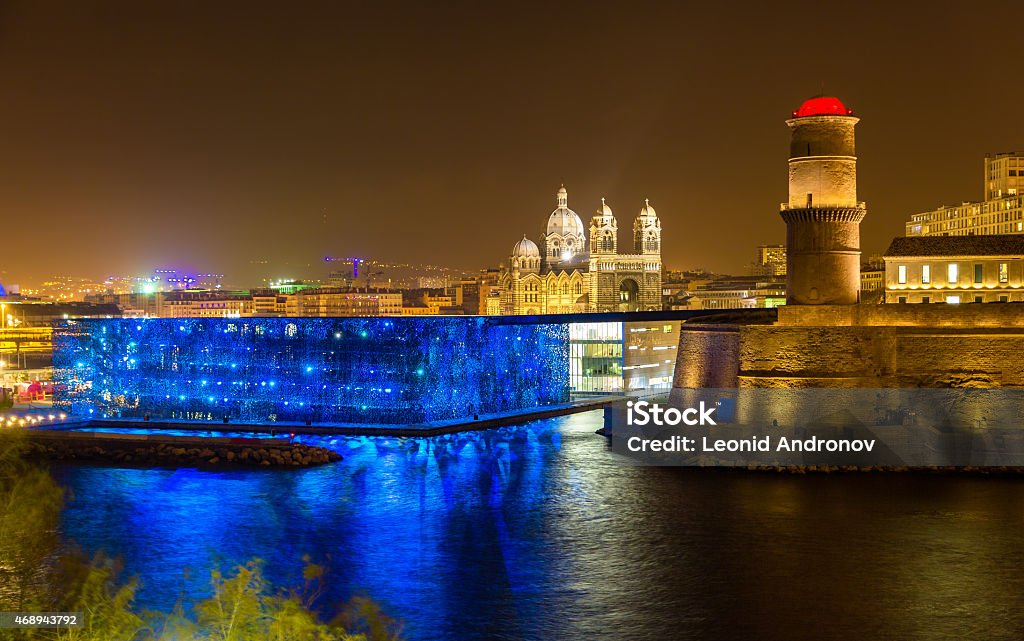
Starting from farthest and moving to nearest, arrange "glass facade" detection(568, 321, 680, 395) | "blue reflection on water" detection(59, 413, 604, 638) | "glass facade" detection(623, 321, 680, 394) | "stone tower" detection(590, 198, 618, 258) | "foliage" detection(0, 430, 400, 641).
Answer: "stone tower" detection(590, 198, 618, 258)
"glass facade" detection(623, 321, 680, 394)
"glass facade" detection(568, 321, 680, 395)
"blue reflection on water" detection(59, 413, 604, 638)
"foliage" detection(0, 430, 400, 641)

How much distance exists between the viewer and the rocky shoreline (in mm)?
25375

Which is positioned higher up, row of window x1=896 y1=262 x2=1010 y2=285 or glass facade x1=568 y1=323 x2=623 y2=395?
row of window x1=896 y1=262 x2=1010 y2=285

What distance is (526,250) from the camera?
71.6 m

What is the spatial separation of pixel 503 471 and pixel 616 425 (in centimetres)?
462

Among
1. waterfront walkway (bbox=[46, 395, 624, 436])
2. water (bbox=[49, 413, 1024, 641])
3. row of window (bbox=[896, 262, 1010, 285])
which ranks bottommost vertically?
water (bbox=[49, 413, 1024, 641])

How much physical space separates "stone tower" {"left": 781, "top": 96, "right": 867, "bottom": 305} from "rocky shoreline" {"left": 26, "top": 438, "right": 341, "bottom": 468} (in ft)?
36.2

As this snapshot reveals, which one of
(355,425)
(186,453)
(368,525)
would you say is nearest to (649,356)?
(355,425)

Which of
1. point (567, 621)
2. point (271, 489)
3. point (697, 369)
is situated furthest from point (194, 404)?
point (567, 621)

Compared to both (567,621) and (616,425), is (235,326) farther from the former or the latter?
(567,621)

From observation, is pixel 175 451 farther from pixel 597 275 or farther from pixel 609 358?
pixel 597 275

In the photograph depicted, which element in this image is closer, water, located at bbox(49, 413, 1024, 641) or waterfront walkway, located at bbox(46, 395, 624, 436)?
water, located at bbox(49, 413, 1024, 641)

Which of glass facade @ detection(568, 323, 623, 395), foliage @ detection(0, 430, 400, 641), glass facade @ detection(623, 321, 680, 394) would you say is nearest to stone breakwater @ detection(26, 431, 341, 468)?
foliage @ detection(0, 430, 400, 641)

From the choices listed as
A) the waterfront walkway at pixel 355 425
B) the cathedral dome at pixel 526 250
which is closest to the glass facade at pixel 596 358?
the waterfront walkway at pixel 355 425

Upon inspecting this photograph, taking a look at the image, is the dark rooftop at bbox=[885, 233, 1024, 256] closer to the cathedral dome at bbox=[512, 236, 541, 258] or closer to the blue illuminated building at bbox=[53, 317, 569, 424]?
the blue illuminated building at bbox=[53, 317, 569, 424]
